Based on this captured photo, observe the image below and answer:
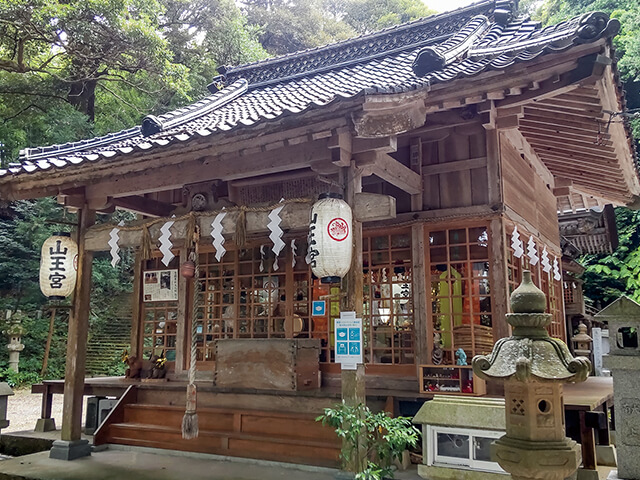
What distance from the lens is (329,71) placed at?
11.8m

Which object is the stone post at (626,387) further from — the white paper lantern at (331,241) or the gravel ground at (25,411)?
the gravel ground at (25,411)

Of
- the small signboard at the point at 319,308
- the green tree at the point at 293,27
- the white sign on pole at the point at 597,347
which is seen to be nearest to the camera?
the small signboard at the point at 319,308

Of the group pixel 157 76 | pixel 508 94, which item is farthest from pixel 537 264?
pixel 157 76

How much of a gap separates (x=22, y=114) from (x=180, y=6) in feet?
29.4

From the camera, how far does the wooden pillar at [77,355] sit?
7445 millimetres

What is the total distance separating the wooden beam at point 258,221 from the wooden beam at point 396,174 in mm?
555

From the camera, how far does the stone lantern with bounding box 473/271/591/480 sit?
11.2 ft

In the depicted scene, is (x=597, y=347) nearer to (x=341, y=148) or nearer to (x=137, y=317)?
(x=137, y=317)

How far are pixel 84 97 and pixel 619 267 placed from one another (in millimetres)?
24218

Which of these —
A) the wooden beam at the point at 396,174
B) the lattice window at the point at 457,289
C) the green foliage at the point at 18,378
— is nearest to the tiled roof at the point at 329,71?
the wooden beam at the point at 396,174

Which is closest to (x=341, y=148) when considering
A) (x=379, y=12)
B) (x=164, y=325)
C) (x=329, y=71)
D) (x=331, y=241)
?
(x=331, y=241)

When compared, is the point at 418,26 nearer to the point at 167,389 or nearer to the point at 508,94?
the point at 508,94

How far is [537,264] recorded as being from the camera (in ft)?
30.8

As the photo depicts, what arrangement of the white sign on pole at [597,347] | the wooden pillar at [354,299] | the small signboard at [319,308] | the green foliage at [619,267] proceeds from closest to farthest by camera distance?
the wooden pillar at [354,299] → the small signboard at [319,308] → the white sign on pole at [597,347] → the green foliage at [619,267]
